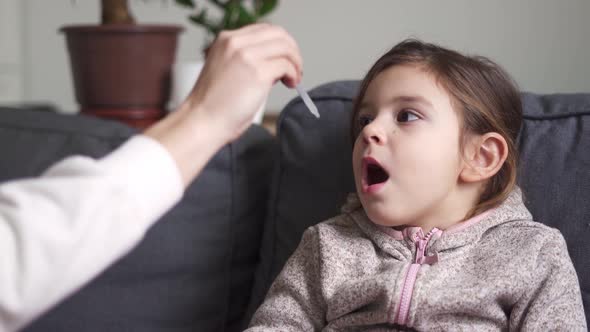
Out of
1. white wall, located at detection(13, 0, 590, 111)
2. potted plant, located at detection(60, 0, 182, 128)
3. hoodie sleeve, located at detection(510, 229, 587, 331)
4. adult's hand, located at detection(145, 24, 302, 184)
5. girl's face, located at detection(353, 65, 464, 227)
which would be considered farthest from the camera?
white wall, located at detection(13, 0, 590, 111)

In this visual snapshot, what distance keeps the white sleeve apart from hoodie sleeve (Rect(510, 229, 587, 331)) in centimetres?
59

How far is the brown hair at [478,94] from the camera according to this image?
43.0 inches

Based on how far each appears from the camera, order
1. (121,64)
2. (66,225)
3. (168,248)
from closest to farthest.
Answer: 1. (66,225)
2. (168,248)
3. (121,64)

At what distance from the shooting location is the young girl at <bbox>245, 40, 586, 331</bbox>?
978 millimetres

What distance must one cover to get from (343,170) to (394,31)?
3.28 ft

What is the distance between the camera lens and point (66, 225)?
543 mm

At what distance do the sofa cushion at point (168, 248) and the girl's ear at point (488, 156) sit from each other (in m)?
0.43

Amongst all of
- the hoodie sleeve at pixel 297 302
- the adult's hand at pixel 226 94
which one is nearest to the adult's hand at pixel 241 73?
the adult's hand at pixel 226 94

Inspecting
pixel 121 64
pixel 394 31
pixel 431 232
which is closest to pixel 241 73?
pixel 431 232

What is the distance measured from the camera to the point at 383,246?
108 cm

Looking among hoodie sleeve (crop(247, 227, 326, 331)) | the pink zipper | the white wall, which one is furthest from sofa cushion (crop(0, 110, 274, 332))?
the white wall

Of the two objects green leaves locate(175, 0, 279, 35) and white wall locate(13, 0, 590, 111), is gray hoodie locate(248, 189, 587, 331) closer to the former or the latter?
green leaves locate(175, 0, 279, 35)

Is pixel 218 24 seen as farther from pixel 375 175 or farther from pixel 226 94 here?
pixel 226 94

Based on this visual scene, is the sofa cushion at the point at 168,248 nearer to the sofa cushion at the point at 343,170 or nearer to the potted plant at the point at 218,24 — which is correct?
the sofa cushion at the point at 343,170
